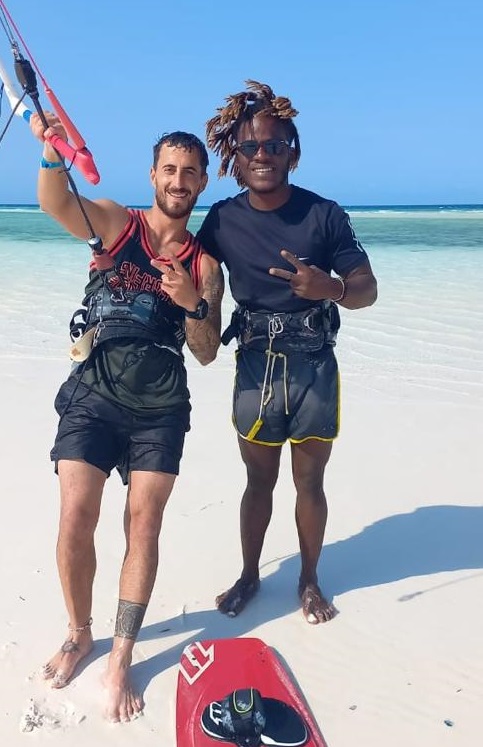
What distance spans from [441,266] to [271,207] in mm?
15284

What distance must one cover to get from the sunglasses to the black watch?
30.2 inches

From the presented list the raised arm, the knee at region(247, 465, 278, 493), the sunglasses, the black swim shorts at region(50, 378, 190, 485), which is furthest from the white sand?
the sunglasses

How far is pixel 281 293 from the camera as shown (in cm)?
333

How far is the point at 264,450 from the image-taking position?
140 inches

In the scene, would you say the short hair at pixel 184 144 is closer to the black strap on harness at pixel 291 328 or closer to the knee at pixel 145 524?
the black strap on harness at pixel 291 328

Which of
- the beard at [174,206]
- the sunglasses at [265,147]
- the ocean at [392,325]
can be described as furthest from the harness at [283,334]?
the ocean at [392,325]

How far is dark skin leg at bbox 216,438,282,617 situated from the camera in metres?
3.59

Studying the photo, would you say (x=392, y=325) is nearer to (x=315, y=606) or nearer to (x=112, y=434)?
(x=315, y=606)


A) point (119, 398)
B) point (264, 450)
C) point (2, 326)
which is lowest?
point (2, 326)

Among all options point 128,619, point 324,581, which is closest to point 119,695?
point 128,619

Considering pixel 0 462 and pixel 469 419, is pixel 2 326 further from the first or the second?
pixel 469 419

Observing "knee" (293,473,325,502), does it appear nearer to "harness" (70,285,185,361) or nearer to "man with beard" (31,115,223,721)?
"man with beard" (31,115,223,721)

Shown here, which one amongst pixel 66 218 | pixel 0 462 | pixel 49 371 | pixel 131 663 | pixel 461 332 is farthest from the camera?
pixel 461 332

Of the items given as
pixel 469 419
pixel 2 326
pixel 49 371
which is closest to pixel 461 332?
pixel 469 419
